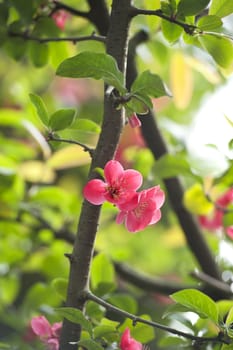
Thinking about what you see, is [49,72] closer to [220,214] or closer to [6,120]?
[6,120]

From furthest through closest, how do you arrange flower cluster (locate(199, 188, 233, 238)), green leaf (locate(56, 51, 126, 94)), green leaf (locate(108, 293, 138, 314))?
flower cluster (locate(199, 188, 233, 238))
green leaf (locate(108, 293, 138, 314))
green leaf (locate(56, 51, 126, 94))

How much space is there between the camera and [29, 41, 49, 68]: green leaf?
70 cm

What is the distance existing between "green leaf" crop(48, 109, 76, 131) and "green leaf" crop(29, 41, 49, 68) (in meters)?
0.21

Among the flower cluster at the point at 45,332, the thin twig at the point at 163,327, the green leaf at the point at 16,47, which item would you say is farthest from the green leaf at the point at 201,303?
the green leaf at the point at 16,47

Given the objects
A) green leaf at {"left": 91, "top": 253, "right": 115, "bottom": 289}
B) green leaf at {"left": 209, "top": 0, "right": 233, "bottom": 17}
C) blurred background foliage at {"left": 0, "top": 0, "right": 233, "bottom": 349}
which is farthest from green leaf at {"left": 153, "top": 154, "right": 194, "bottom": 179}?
green leaf at {"left": 209, "top": 0, "right": 233, "bottom": 17}

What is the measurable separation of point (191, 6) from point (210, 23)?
22 mm

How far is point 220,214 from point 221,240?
5cm

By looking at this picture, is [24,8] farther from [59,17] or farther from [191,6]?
[191,6]

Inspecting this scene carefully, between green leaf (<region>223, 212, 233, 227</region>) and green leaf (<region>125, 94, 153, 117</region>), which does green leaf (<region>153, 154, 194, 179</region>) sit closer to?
green leaf (<region>223, 212, 233, 227</region>)

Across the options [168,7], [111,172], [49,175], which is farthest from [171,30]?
[49,175]

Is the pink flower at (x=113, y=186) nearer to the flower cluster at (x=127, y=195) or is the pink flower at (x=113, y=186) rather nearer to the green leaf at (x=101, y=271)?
the flower cluster at (x=127, y=195)

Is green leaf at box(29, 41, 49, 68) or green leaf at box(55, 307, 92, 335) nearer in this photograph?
green leaf at box(55, 307, 92, 335)

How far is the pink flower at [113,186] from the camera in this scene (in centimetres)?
46

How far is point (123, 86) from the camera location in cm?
46
